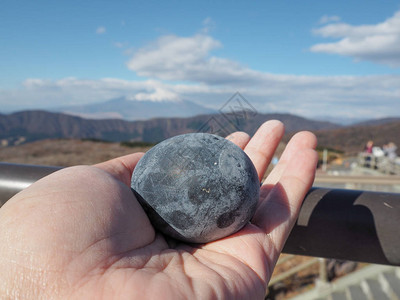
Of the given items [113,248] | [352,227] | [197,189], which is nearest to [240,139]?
[197,189]

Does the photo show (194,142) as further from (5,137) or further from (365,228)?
(5,137)

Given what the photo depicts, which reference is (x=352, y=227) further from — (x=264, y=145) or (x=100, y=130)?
(x=100, y=130)

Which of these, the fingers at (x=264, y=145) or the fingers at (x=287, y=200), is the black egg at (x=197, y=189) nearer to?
the fingers at (x=287, y=200)

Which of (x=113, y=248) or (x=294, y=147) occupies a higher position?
(x=294, y=147)

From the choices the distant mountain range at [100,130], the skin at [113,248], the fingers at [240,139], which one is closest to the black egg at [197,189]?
the skin at [113,248]

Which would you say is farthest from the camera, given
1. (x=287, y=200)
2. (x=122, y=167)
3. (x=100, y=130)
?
(x=100, y=130)

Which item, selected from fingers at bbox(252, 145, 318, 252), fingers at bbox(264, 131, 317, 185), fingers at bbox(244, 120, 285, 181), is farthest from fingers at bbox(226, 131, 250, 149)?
fingers at bbox(252, 145, 318, 252)

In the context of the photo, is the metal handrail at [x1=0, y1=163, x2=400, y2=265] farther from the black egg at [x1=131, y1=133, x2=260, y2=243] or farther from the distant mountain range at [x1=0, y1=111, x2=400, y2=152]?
the distant mountain range at [x1=0, y1=111, x2=400, y2=152]
